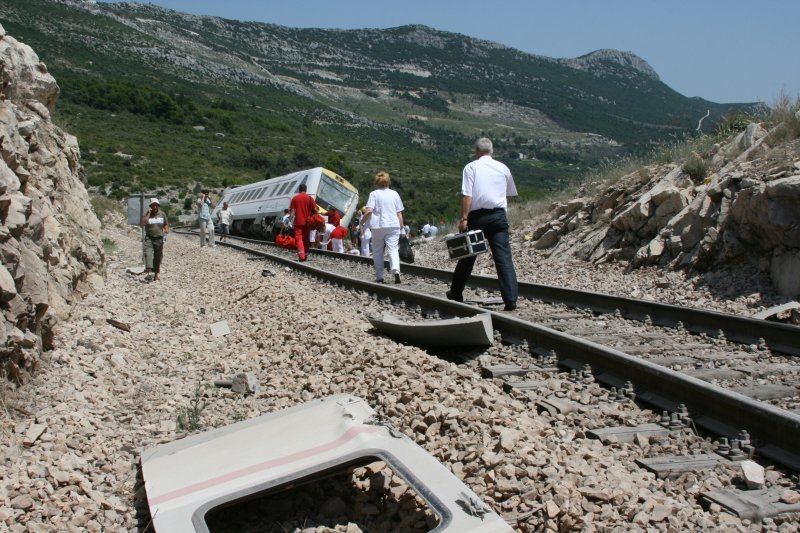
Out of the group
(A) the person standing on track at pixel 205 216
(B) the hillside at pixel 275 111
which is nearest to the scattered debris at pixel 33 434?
(B) the hillside at pixel 275 111

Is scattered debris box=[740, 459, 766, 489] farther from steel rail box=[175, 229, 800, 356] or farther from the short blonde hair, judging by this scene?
the short blonde hair

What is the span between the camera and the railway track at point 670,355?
157 inches

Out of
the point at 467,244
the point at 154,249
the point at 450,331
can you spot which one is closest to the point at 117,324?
the point at 467,244

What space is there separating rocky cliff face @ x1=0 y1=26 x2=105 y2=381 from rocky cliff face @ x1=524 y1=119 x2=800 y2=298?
774 centimetres

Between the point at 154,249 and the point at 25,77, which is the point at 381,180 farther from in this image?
the point at 25,77

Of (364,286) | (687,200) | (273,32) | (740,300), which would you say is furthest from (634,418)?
(273,32)

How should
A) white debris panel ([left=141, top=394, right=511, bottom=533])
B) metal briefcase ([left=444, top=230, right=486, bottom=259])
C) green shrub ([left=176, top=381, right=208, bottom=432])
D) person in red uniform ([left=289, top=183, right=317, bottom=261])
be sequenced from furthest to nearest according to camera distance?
person in red uniform ([left=289, top=183, right=317, bottom=261])
metal briefcase ([left=444, top=230, right=486, bottom=259])
green shrub ([left=176, top=381, right=208, bottom=432])
white debris panel ([left=141, top=394, right=511, bottom=533])

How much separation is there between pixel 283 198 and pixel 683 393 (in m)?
26.3

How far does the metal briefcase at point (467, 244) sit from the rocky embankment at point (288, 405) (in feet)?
4.01

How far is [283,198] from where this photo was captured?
97.8 feet

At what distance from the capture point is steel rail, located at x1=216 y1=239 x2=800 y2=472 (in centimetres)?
373

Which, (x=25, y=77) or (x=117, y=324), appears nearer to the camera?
(x=117, y=324)

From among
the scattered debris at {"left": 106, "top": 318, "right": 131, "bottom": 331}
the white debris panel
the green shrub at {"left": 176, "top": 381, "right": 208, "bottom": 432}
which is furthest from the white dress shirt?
the white debris panel

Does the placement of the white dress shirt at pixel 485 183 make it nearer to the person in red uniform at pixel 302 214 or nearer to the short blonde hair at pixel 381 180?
the short blonde hair at pixel 381 180
